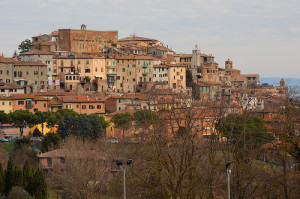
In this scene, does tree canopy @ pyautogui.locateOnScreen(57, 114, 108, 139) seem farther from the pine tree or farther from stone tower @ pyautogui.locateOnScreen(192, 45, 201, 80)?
stone tower @ pyautogui.locateOnScreen(192, 45, 201, 80)

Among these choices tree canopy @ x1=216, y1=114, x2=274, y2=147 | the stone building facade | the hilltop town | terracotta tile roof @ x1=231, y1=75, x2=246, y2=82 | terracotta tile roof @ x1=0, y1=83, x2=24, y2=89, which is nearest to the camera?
the hilltop town

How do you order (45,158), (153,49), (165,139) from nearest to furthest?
(165,139) < (45,158) < (153,49)

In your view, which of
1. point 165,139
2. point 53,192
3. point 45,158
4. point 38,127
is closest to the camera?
point 165,139

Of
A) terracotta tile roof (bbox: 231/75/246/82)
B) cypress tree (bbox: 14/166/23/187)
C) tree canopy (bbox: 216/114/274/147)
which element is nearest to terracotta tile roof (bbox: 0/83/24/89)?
tree canopy (bbox: 216/114/274/147)

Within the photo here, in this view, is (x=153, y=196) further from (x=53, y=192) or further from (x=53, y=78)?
(x=53, y=78)

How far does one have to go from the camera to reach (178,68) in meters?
92.4

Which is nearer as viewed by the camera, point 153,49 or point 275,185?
point 275,185

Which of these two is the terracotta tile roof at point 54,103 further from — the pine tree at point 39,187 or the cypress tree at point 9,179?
the pine tree at point 39,187

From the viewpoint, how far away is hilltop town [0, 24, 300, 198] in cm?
2700

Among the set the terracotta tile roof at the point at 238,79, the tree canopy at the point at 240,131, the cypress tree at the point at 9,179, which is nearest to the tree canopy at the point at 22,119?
the tree canopy at the point at 240,131

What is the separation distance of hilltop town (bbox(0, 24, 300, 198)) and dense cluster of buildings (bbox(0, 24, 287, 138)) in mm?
151

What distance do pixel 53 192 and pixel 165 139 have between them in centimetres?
1529

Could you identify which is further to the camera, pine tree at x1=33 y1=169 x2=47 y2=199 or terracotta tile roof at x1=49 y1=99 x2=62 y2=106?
terracotta tile roof at x1=49 y1=99 x2=62 y2=106

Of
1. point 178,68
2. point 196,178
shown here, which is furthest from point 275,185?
point 178,68
